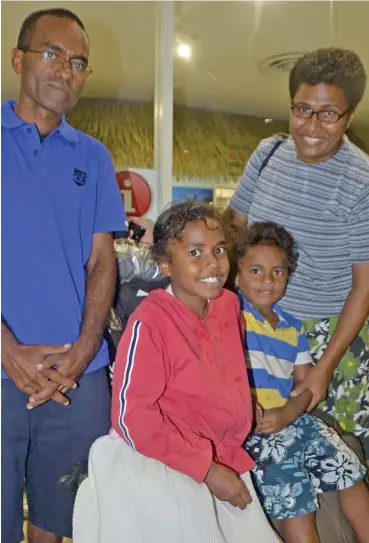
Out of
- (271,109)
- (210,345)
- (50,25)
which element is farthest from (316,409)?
(271,109)

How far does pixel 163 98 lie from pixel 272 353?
1832 millimetres

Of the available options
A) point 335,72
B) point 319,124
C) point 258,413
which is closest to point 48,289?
point 258,413

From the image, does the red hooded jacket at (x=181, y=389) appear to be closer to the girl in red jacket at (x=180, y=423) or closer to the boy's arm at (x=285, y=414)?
the girl in red jacket at (x=180, y=423)

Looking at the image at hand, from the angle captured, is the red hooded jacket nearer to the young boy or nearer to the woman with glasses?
the young boy

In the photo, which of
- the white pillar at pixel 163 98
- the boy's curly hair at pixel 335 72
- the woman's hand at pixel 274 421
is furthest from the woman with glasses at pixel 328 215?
the white pillar at pixel 163 98

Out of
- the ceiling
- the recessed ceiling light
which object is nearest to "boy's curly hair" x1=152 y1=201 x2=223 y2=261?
the ceiling

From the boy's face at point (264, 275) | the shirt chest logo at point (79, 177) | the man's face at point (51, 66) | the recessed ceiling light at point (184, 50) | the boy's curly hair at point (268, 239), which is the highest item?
the recessed ceiling light at point (184, 50)

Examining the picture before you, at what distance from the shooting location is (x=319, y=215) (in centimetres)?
177

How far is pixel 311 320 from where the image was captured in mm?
1823

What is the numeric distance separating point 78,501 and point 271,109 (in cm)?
244

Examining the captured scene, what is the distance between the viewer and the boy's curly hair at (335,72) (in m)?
1.67

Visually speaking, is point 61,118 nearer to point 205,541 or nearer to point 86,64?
point 86,64

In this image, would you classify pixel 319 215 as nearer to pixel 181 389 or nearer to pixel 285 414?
pixel 285 414

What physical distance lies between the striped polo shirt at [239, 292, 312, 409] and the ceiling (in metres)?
1.34
